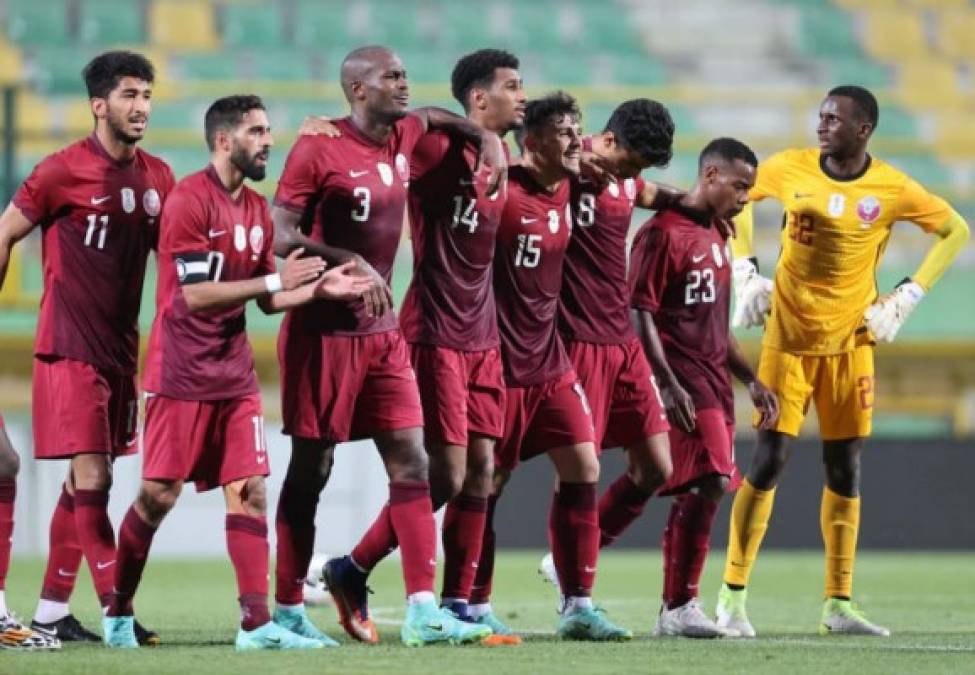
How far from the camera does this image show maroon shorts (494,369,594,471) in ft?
25.2

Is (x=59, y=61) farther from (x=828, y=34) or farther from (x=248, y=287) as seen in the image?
(x=248, y=287)

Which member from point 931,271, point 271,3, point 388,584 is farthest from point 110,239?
point 271,3

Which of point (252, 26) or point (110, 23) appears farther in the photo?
point (252, 26)

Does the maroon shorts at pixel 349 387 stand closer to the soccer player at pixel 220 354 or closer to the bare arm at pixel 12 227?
the soccer player at pixel 220 354

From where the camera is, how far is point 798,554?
15797 mm

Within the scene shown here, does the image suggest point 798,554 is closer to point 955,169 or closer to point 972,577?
point 972,577

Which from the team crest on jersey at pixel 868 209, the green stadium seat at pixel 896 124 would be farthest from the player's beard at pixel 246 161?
the green stadium seat at pixel 896 124

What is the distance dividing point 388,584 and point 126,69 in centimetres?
584

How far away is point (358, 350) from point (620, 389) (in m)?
1.47

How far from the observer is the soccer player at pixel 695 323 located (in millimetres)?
8250

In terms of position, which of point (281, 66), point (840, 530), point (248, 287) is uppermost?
point (281, 66)

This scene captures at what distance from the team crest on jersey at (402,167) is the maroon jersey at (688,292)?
1.43 m

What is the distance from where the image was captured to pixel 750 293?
863 cm

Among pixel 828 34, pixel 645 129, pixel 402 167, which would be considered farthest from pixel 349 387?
pixel 828 34
